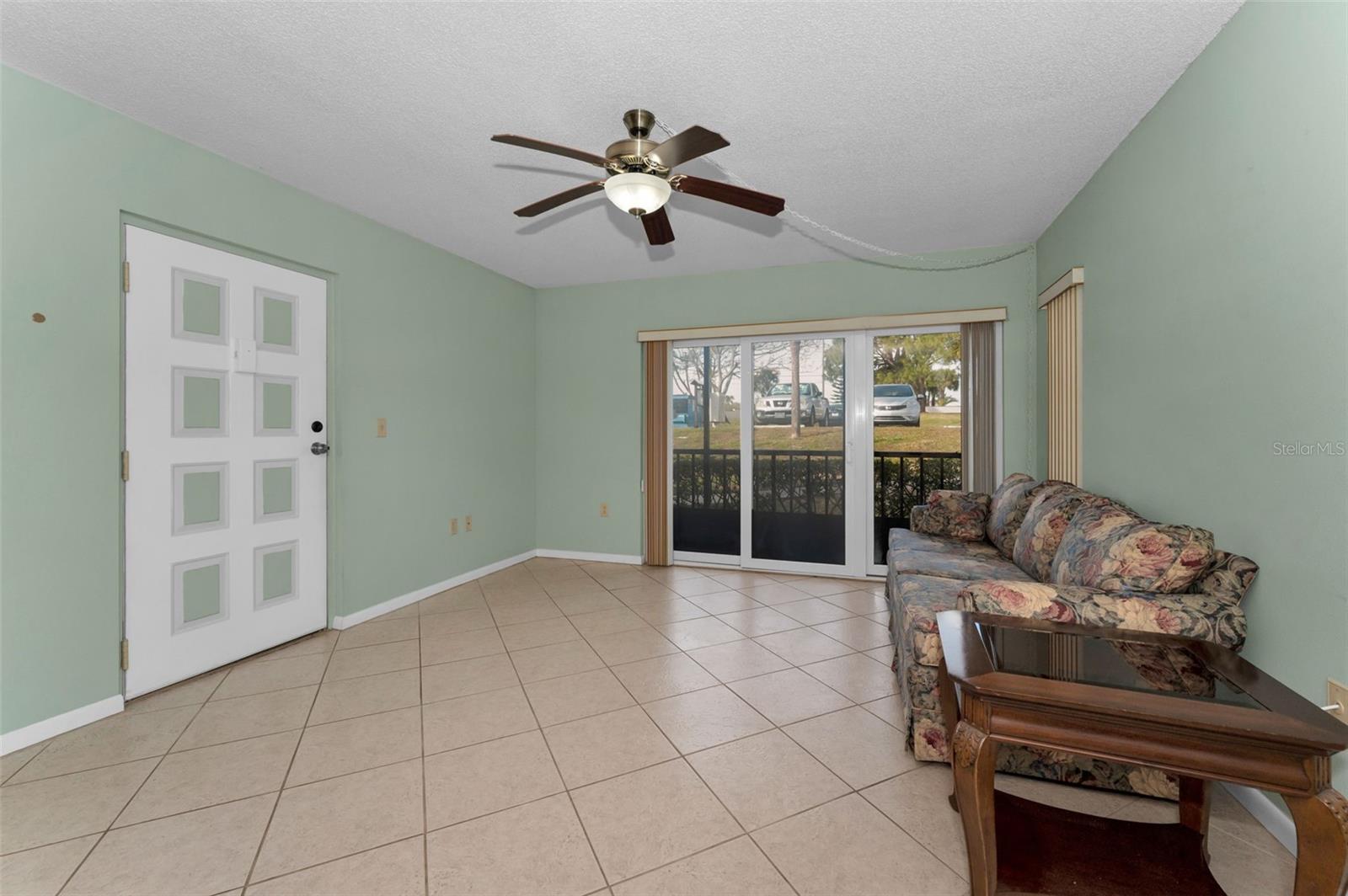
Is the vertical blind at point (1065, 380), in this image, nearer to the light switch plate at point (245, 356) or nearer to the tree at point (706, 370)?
the tree at point (706, 370)

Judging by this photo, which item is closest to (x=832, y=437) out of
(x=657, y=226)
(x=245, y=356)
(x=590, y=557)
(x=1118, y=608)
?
(x=590, y=557)

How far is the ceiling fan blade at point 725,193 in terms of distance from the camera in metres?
1.99

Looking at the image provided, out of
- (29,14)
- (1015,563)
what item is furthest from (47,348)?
(1015,563)

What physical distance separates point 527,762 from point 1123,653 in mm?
1759

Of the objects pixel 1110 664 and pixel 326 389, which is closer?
pixel 1110 664

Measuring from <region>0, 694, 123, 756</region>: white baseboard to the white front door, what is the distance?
11 centimetres

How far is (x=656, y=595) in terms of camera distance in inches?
152

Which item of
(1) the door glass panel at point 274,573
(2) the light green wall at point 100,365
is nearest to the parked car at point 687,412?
(2) the light green wall at point 100,365

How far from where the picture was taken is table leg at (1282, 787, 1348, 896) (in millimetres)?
948

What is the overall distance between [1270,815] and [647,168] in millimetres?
2656

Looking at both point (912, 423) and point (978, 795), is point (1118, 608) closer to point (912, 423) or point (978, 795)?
point (978, 795)

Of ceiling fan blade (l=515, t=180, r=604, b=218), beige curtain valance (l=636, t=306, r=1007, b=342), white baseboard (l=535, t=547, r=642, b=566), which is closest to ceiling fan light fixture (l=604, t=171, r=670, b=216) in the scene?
ceiling fan blade (l=515, t=180, r=604, b=218)

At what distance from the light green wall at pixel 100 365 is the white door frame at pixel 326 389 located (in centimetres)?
2

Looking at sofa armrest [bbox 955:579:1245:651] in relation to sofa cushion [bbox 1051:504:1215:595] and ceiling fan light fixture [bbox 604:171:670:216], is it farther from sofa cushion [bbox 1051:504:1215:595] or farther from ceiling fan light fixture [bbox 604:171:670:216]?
ceiling fan light fixture [bbox 604:171:670:216]
